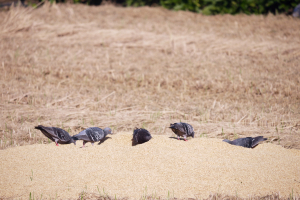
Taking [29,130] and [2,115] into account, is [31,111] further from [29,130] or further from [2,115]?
[29,130]

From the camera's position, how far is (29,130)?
434 cm

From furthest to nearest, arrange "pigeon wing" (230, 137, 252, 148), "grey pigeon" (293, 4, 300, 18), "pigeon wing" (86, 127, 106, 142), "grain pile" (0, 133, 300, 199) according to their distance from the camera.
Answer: "grey pigeon" (293, 4, 300, 18) < "pigeon wing" (230, 137, 252, 148) < "pigeon wing" (86, 127, 106, 142) < "grain pile" (0, 133, 300, 199)

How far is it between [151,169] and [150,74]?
4.11 meters

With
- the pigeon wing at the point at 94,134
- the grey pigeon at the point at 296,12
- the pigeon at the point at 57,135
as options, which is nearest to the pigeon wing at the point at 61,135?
the pigeon at the point at 57,135

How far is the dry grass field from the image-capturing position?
4738 mm

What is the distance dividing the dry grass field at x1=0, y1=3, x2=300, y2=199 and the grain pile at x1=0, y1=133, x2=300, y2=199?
2.11 feet

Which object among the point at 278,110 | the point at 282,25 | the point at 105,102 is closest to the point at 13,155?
the point at 105,102

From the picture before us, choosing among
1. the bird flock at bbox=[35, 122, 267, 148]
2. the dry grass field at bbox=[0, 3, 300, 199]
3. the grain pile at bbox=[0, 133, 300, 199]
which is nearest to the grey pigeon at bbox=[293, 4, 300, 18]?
the dry grass field at bbox=[0, 3, 300, 199]

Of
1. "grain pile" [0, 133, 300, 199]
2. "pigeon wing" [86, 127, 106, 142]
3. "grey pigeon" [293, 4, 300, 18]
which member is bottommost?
"grain pile" [0, 133, 300, 199]

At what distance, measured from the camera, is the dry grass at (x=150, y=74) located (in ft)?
15.6

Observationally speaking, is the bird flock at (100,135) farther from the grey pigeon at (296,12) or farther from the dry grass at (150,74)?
the grey pigeon at (296,12)

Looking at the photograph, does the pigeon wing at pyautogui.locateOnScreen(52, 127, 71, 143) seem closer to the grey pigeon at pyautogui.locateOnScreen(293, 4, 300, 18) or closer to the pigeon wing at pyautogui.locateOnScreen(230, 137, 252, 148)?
the pigeon wing at pyautogui.locateOnScreen(230, 137, 252, 148)

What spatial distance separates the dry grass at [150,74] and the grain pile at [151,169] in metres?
0.68

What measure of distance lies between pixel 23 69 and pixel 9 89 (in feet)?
4.27
